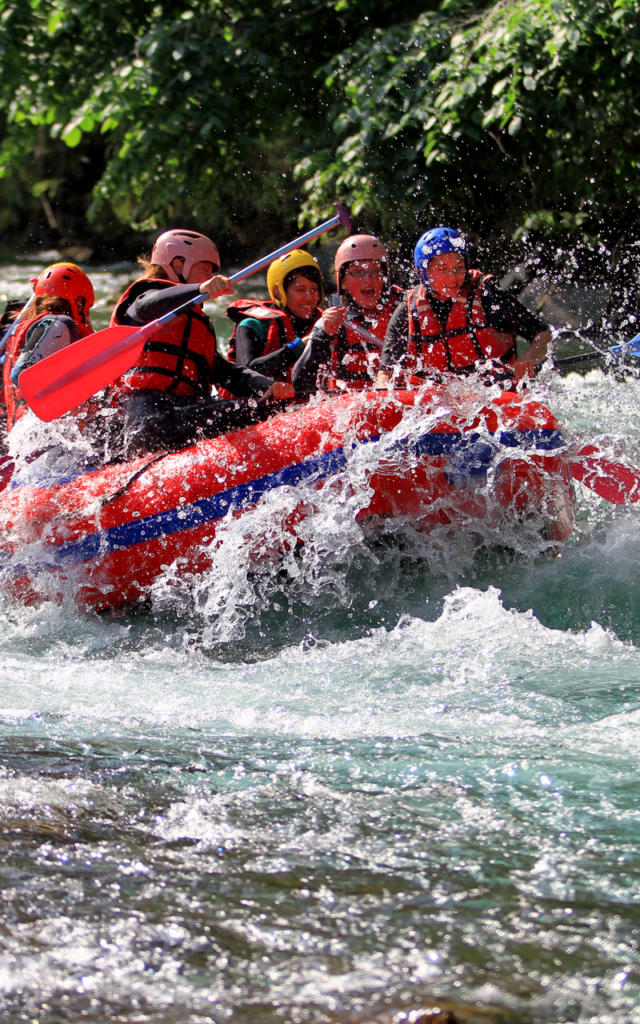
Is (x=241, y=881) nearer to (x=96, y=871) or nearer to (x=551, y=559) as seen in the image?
(x=96, y=871)

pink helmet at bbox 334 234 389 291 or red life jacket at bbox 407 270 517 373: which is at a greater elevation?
pink helmet at bbox 334 234 389 291

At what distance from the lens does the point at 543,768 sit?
10.1ft

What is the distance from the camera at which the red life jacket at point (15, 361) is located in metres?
5.56

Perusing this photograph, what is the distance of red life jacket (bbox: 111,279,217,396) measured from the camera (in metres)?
5.20

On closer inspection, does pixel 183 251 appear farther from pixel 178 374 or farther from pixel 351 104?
pixel 351 104

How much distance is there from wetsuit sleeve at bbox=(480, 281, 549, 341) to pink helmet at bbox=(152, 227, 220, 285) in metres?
1.29

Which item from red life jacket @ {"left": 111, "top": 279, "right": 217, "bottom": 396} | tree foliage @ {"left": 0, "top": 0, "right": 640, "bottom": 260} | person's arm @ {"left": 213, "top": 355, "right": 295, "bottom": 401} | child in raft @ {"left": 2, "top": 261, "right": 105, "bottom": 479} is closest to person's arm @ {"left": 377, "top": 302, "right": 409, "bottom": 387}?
person's arm @ {"left": 213, "top": 355, "right": 295, "bottom": 401}

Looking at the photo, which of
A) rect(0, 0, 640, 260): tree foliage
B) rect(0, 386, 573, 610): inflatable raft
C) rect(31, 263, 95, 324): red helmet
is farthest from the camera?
rect(0, 0, 640, 260): tree foliage

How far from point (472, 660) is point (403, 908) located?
1.54m

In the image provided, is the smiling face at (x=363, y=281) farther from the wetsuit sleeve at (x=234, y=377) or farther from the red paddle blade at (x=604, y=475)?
the red paddle blade at (x=604, y=475)

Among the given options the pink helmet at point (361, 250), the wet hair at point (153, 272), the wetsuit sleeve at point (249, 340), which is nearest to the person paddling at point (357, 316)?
the pink helmet at point (361, 250)

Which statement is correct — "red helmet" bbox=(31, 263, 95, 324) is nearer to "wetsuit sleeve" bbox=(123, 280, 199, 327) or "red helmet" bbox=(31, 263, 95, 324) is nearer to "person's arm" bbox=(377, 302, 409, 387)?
"wetsuit sleeve" bbox=(123, 280, 199, 327)

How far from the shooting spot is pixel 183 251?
17.5ft

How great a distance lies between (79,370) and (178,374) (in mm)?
448
